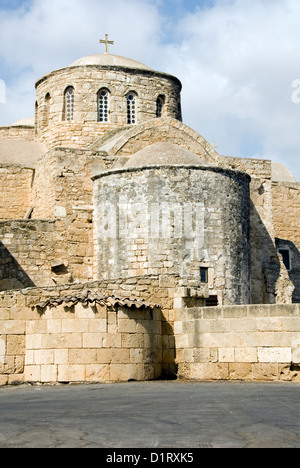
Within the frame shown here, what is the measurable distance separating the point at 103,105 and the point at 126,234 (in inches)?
286

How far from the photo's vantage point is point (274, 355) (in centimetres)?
1251

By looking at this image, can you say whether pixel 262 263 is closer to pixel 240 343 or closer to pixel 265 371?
pixel 240 343

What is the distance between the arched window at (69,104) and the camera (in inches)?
997

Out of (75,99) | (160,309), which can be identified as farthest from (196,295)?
(75,99)

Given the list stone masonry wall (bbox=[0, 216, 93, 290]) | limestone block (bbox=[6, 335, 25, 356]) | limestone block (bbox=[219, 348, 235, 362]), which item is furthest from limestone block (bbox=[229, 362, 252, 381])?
stone masonry wall (bbox=[0, 216, 93, 290])

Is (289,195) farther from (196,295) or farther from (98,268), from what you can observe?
(196,295)

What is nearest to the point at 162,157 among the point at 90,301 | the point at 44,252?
the point at 44,252

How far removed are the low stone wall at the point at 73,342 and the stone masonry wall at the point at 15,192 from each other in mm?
10180

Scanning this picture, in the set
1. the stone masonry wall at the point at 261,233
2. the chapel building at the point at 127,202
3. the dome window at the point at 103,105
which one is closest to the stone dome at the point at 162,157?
the chapel building at the point at 127,202

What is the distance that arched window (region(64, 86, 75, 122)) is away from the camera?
2531 cm

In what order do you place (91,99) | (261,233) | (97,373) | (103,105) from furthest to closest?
(103,105)
(91,99)
(261,233)
(97,373)

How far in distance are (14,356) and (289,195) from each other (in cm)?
1720

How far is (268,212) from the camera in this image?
2375cm

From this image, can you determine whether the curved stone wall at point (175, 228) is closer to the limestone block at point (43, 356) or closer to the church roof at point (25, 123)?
the limestone block at point (43, 356)
